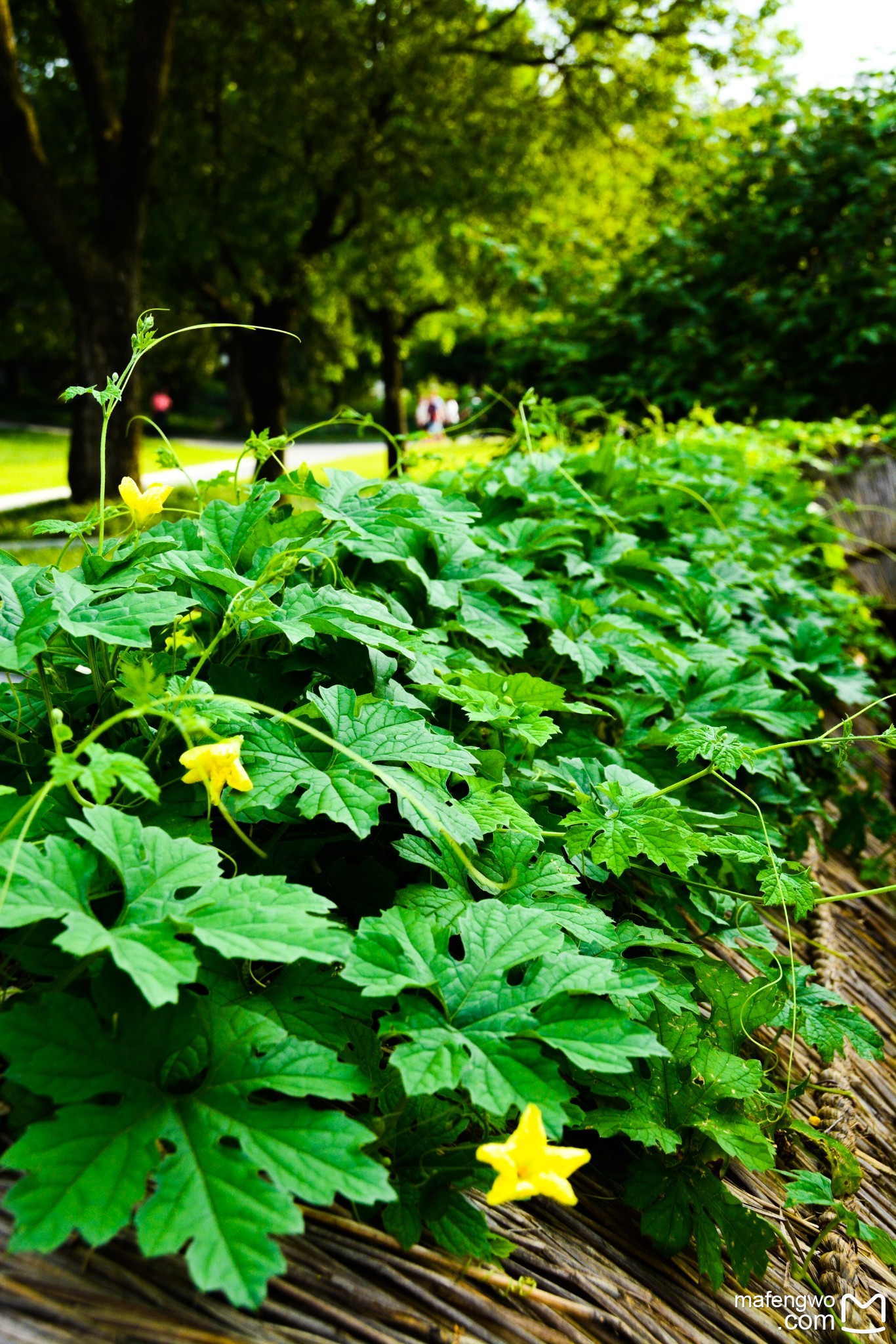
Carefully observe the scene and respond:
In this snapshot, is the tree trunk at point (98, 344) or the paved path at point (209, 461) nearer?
the tree trunk at point (98, 344)

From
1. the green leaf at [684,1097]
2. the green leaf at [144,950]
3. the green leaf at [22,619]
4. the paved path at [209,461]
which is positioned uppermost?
the green leaf at [22,619]

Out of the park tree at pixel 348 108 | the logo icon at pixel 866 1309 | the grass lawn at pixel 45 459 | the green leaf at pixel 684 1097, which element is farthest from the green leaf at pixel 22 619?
the park tree at pixel 348 108

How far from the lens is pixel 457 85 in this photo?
14.6 m

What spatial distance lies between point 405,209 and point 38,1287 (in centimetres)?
1650

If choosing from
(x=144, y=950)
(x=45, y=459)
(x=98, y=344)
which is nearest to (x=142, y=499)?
(x=144, y=950)

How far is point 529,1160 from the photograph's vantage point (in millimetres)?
761

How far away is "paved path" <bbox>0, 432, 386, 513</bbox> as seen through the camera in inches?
533

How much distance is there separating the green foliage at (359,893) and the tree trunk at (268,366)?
1571 cm

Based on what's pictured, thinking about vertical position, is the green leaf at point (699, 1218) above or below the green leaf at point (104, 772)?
below

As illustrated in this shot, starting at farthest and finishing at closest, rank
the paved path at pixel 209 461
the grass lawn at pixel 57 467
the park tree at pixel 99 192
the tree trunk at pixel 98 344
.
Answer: the paved path at pixel 209 461 → the tree trunk at pixel 98 344 → the park tree at pixel 99 192 → the grass lawn at pixel 57 467

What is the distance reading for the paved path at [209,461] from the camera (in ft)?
44.4

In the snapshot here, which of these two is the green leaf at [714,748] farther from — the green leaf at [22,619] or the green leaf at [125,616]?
the green leaf at [22,619]

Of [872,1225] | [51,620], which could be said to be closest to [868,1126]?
[872,1225]

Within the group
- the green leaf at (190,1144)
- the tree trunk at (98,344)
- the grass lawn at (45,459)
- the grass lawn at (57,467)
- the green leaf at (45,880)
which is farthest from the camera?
the grass lawn at (45,459)
